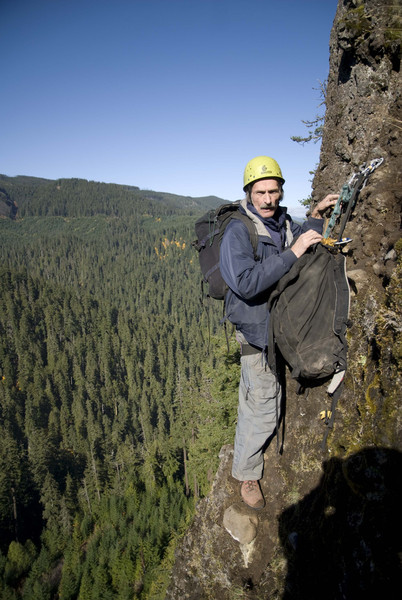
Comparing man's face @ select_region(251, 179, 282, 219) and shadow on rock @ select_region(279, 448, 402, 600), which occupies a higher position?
man's face @ select_region(251, 179, 282, 219)

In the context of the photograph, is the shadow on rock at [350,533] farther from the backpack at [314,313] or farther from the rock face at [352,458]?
the backpack at [314,313]

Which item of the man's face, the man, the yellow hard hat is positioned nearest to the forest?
the man

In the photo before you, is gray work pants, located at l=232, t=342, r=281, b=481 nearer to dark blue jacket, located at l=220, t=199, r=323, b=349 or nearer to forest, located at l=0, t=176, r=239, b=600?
dark blue jacket, located at l=220, t=199, r=323, b=349

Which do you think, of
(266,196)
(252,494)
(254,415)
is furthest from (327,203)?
(252,494)

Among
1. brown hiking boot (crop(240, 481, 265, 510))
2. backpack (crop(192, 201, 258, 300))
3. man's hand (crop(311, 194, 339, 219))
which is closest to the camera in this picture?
backpack (crop(192, 201, 258, 300))

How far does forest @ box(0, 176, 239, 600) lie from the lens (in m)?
28.7

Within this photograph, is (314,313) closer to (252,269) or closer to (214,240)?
(252,269)

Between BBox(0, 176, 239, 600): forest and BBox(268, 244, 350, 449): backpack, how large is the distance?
86cm

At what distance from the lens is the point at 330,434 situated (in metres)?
3.38

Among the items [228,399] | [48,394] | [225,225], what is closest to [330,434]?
[225,225]

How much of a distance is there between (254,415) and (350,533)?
1.58 metres

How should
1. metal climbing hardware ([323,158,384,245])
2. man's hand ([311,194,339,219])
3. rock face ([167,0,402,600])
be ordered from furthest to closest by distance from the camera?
man's hand ([311,194,339,219]) → metal climbing hardware ([323,158,384,245]) → rock face ([167,0,402,600])

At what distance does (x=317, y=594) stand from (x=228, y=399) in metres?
9.49

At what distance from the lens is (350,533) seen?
2439 mm
